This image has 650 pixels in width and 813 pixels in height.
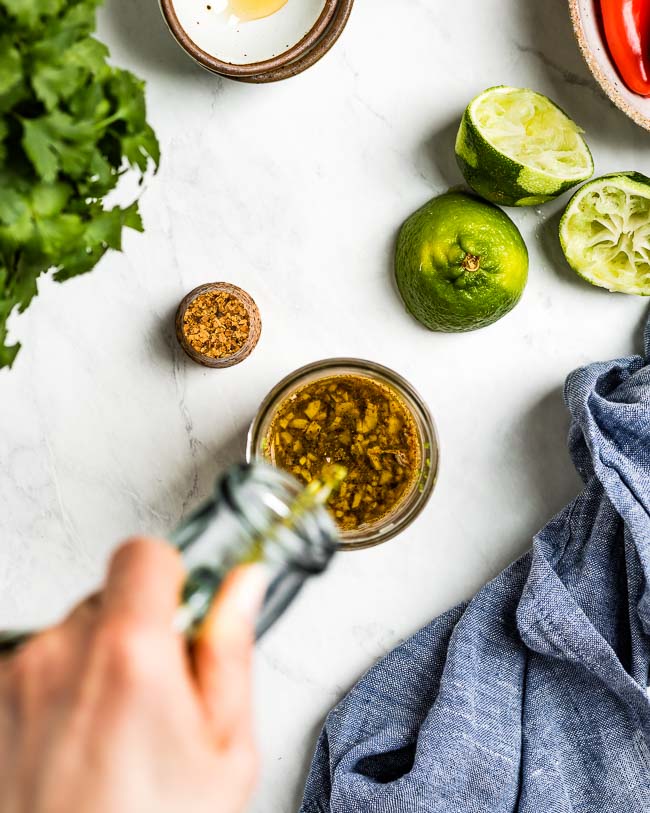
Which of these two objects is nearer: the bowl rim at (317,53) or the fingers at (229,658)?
the fingers at (229,658)

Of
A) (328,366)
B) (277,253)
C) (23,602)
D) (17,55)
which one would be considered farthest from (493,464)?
(17,55)

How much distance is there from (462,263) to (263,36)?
0.40 m

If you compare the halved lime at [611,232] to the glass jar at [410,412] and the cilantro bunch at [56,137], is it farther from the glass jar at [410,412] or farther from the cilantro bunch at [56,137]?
the cilantro bunch at [56,137]

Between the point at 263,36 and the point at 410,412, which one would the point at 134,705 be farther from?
the point at 263,36

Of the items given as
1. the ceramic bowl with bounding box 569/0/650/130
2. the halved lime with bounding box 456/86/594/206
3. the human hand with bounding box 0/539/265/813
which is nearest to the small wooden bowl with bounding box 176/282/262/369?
the halved lime with bounding box 456/86/594/206

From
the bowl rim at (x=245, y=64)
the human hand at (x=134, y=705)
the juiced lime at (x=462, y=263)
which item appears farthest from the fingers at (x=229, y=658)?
the bowl rim at (x=245, y=64)

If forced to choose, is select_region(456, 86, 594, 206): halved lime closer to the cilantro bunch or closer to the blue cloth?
the blue cloth

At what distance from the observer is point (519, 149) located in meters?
1.19

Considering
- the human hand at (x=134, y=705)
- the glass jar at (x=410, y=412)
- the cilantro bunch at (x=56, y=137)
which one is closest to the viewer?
the human hand at (x=134, y=705)

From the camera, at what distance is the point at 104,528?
124 cm

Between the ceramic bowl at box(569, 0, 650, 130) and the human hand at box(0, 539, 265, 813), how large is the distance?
2.97 ft

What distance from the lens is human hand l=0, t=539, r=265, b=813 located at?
1.48ft

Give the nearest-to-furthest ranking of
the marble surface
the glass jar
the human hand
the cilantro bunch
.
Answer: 1. the human hand
2. the cilantro bunch
3. the glass jar
4. the marble surface

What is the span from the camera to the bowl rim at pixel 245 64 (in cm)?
114
